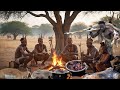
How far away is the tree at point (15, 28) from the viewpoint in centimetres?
770

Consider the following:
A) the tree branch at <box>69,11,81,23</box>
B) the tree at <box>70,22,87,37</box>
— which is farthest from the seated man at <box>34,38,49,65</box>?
the tree branch at <box>69,11,81,23</box>

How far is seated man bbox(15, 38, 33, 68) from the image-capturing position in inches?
305

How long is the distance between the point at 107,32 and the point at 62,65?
1.45 m

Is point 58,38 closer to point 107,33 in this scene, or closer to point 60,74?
point 60,74

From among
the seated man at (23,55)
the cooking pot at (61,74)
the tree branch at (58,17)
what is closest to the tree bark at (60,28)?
the tree branch at (58,17)

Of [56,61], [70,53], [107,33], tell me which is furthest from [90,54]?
[56,61]

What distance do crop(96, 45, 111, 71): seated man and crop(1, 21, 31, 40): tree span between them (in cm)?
197

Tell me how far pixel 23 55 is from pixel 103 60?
2101mm

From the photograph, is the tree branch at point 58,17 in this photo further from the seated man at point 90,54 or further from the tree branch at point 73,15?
the seated man at point 90,54
